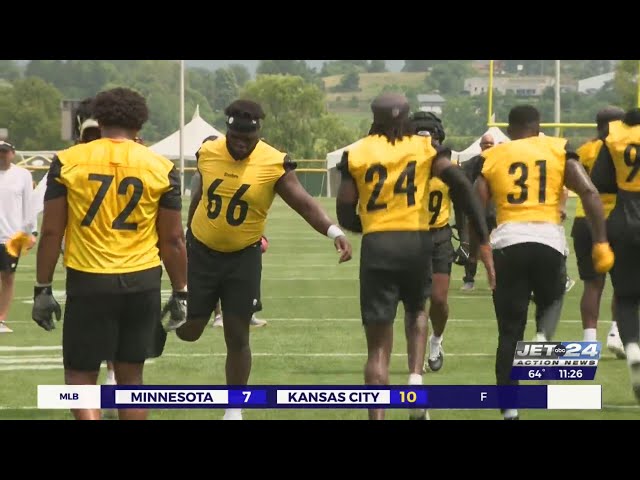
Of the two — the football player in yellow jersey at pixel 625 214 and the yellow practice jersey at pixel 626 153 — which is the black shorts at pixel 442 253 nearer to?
the football player in yellow jersey at pixel 625 214

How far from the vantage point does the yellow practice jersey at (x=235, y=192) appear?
32.6 feet

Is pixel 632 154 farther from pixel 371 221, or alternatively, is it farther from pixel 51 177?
pixel 51 177

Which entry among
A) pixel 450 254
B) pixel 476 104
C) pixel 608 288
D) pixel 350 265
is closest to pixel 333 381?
pixel 450 254

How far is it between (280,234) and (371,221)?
25.0m

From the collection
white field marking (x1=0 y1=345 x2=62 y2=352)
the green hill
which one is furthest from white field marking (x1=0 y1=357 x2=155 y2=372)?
the green hill

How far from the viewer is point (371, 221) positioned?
9555 mm

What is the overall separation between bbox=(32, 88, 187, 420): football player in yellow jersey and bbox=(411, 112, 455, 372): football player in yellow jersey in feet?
11.8

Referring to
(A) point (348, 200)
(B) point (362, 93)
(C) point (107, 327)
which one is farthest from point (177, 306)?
(B) point (362, 93)

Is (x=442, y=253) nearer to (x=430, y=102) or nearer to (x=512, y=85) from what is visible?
(x=430, y=102)

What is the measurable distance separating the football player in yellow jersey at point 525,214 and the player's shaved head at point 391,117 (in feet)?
2.70

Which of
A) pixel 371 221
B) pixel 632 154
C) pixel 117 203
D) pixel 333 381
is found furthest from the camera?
pixel 333 381

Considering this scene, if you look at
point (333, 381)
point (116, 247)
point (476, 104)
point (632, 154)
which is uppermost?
point (476, 104)

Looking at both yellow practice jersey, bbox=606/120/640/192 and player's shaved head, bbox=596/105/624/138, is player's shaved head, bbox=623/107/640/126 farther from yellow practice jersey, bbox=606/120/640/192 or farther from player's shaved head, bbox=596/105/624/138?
player's shaved head, bbox=596/105/624/138

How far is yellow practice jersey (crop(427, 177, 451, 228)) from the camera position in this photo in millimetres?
11477
